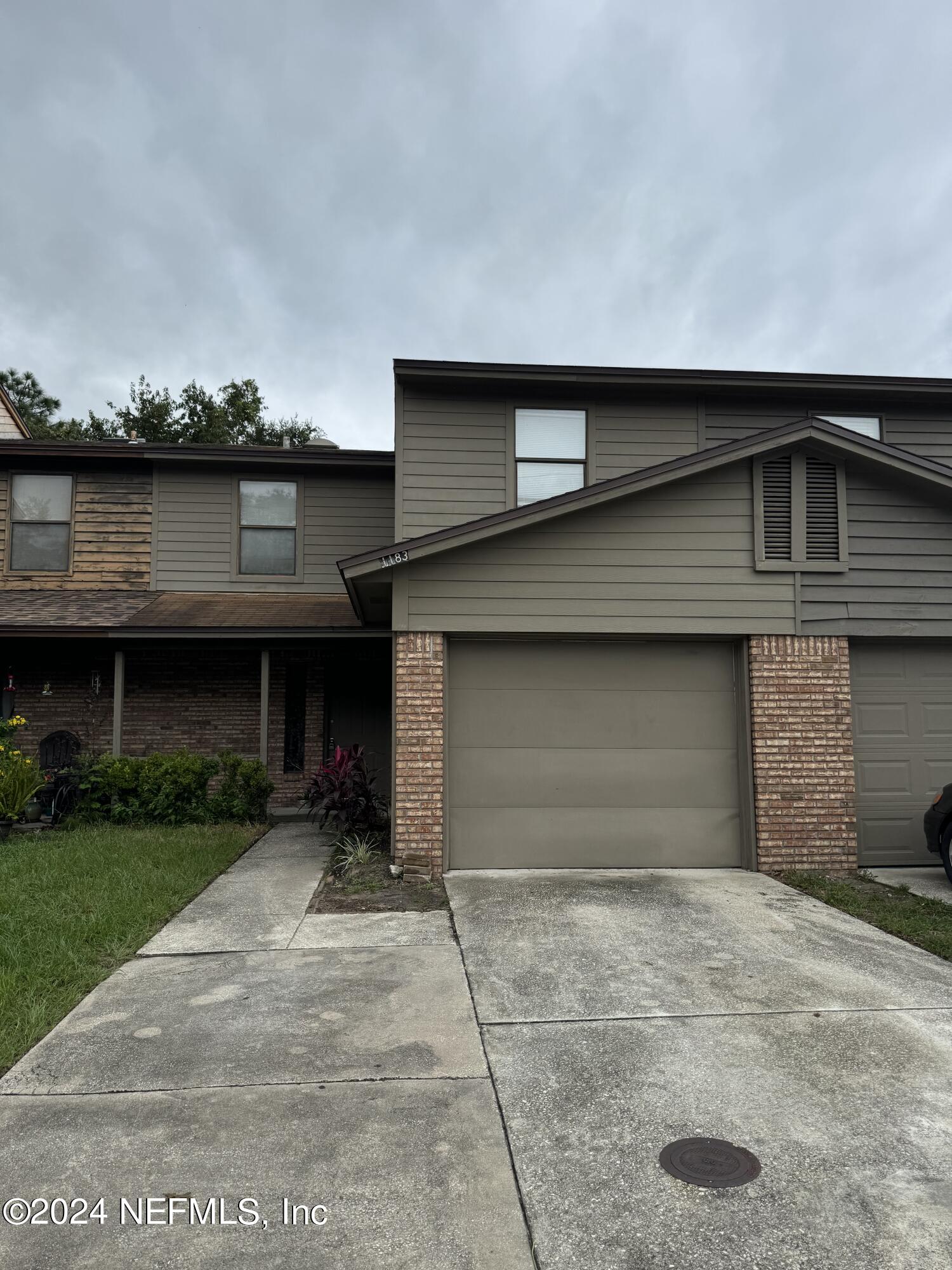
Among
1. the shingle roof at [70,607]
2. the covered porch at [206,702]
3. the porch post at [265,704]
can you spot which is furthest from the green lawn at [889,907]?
the shingle roof at [70,607]

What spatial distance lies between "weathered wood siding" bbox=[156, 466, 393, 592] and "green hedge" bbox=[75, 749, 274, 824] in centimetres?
332

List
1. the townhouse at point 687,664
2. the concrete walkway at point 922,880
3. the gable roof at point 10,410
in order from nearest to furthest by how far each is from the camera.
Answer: the concrete walkway at point 922,880 → the townhouse at point 687,664 → the gable roof at point 10,410

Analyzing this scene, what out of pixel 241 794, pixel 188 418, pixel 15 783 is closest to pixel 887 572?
pixel 241 794

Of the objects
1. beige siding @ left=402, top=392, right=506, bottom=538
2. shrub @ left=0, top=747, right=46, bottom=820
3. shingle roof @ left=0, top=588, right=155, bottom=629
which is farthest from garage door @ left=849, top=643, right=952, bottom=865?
shrub @ left=0, top=747, right=46, bottom=820

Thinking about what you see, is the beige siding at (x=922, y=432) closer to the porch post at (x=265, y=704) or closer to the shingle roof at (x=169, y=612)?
the shingle roof at (x=169, y=612)

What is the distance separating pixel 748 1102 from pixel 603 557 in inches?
222

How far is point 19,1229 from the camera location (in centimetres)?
255

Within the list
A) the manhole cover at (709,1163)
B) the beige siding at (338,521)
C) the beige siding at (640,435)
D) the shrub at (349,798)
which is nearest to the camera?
the manhole cover at (709,1163)

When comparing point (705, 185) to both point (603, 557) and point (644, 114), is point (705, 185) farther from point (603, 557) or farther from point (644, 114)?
point (603, 557)

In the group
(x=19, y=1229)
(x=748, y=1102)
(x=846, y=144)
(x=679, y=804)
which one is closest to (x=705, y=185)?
(x=846, y=144)

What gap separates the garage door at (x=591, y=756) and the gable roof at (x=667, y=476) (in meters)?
1.16

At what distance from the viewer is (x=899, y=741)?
27.8 feet

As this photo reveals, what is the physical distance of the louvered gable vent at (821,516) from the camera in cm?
845

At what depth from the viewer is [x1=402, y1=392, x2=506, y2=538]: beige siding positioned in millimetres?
10672
